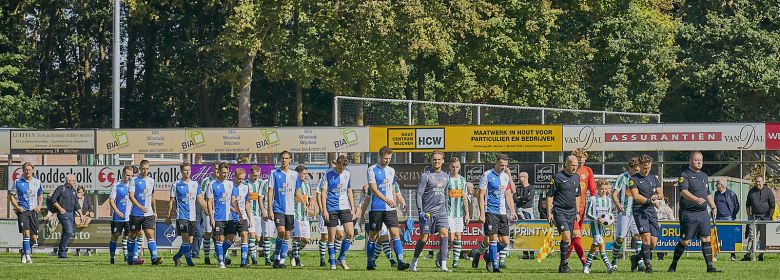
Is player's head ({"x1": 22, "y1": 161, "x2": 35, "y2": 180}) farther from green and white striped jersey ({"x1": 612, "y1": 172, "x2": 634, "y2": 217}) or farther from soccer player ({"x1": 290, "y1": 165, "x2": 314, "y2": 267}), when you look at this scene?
green and white striped jersey ({"x1": 612, "y1": 172, "x2": 634, "y2": 217})

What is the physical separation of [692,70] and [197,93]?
21.1 meters

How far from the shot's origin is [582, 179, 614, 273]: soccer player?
23.2 m

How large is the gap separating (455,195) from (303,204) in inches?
110

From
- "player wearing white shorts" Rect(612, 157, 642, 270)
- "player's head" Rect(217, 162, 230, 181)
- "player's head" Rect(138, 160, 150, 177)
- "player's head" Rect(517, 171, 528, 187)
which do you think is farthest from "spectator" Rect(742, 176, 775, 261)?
"player's head" Rect(138, 160, 150, 177)

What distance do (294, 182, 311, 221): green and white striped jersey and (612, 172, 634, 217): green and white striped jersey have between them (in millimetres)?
5253

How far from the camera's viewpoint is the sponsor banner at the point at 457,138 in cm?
3381

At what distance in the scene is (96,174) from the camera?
111 feet

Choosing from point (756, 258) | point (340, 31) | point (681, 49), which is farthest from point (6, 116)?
point (756, 258)

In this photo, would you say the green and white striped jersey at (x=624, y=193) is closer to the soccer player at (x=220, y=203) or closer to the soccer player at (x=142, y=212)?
the soccer player at (x=220, y=203)

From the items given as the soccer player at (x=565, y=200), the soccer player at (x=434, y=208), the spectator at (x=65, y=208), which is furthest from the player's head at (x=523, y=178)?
the spectator at (x=65, y=208)

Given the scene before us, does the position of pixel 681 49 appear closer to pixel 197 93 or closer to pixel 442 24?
pixel 442 24

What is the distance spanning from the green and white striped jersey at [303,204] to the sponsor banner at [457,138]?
7.59 m

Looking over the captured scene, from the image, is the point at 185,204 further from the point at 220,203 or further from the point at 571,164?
the point at 571,164

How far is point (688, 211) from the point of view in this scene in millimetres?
22828
